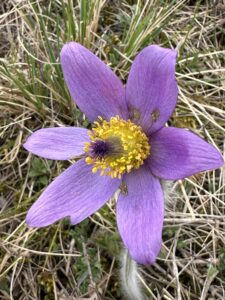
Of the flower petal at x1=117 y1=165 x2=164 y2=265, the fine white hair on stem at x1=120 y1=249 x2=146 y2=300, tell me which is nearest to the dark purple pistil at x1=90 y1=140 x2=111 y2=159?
the flower petal at x1=117 y1=165 x2=164 y2=265

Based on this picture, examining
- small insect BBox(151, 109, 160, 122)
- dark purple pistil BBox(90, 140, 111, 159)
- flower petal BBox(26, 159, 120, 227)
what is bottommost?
flower petal BBox(26, 159, 120, 227)

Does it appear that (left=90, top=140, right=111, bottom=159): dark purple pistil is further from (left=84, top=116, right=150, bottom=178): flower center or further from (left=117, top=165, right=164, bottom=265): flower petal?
(left=117, top=165, right=164, bottom=265): flower petal

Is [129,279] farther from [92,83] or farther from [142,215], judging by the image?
[92,83]

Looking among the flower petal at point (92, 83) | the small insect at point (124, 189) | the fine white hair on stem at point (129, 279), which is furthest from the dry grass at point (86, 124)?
the flower petal at point (92, 83)

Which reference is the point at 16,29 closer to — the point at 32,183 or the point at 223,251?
the point at 32,183

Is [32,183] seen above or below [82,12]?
below

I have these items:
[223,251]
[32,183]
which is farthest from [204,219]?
[32,183]
